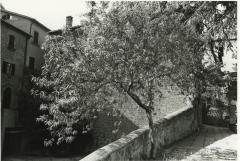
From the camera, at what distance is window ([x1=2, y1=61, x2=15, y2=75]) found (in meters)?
23.2

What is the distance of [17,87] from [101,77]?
668 inches

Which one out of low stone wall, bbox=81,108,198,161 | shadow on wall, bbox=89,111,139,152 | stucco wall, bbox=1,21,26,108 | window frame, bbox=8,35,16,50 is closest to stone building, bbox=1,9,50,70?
stucco wall, bbox=1,21,26,108

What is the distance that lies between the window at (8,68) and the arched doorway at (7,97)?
A: 1.28 meters

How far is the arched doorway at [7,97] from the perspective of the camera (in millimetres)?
23172

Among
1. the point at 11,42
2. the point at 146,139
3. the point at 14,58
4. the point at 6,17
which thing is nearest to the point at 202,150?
the point at 146,139

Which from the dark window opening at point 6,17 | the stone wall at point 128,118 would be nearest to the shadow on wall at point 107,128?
the stone wall at point 128,118

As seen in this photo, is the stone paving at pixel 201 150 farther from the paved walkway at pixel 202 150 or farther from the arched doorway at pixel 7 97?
the arched doorway at pixel 7 97

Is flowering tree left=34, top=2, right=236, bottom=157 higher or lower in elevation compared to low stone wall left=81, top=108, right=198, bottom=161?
higher

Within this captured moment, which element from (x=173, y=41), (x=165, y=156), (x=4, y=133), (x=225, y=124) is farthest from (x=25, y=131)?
(x=173, y=41)

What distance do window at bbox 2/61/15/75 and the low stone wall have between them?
1452 centimetres

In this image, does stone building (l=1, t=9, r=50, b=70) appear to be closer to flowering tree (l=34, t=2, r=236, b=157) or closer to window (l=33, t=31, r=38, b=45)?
window (l=33, t=31, r=38, b=45)

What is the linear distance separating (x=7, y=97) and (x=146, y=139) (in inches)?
645

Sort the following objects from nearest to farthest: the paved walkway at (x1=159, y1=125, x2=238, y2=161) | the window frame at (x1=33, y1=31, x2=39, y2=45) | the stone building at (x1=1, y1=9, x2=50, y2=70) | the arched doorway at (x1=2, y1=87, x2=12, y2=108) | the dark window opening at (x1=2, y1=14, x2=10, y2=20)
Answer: the paved walkway at (x1=159, y1=125, x2=238, y2=161) < the arched doorway at (x1=2, y1=87, x2=12, y2=108) < the stone building at (x1=1, y1=9, x2=50, y2=70) < the dark window opening at (x1=2, y1=14, x2=10, y2=20) < the window frame at (x1=33, y1=31, x2=39, y2=45)

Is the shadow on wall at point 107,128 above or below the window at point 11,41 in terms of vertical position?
below
